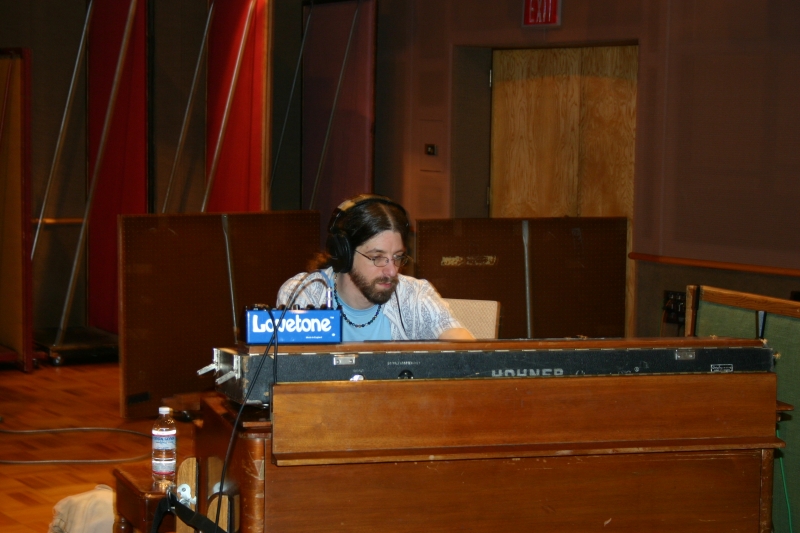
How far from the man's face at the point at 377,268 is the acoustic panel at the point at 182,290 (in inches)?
95.1

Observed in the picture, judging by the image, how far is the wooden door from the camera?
5.80 meters

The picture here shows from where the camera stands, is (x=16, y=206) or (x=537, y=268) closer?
(x=537, y=268)

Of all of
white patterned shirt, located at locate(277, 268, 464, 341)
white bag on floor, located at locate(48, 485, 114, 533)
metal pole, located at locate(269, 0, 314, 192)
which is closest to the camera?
white patterned shirt, located at locate(277, 268, 464, 341)

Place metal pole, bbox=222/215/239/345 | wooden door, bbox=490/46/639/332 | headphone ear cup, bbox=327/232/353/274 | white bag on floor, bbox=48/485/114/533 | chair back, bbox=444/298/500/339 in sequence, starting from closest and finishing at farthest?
1. headphone ear cup, bbox=327/232/353/274
2. white bag on floor, bbox=48/485/114/533
3. chair back, bbox=444/298/500/339
4. metal pole, bbox=222/215/239/345
5. wooden door, bbox=490/46/639/332

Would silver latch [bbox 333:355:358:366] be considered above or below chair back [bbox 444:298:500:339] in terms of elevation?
above

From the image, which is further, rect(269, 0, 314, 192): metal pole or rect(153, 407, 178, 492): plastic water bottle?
rect(269, 0, 314, 192): metal pole

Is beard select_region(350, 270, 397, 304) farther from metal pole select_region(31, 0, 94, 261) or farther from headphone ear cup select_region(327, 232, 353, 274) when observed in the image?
metal pole select_region(31, 0, 94, 261)

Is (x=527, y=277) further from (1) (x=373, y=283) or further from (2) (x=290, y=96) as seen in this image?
(2) (x=290, y=96)

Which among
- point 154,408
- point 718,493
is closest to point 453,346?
point 718,493

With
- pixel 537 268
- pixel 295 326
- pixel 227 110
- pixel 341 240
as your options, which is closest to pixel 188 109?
pixel 227 110

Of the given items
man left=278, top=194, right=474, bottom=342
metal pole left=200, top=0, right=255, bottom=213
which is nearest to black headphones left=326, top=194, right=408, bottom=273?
man left=278, top=194, right=474, bottom=342

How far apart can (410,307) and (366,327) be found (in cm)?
12

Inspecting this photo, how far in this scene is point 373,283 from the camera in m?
2.39

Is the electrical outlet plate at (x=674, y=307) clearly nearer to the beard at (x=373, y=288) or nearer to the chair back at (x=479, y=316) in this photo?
the chair back at (x=479, y=316)
